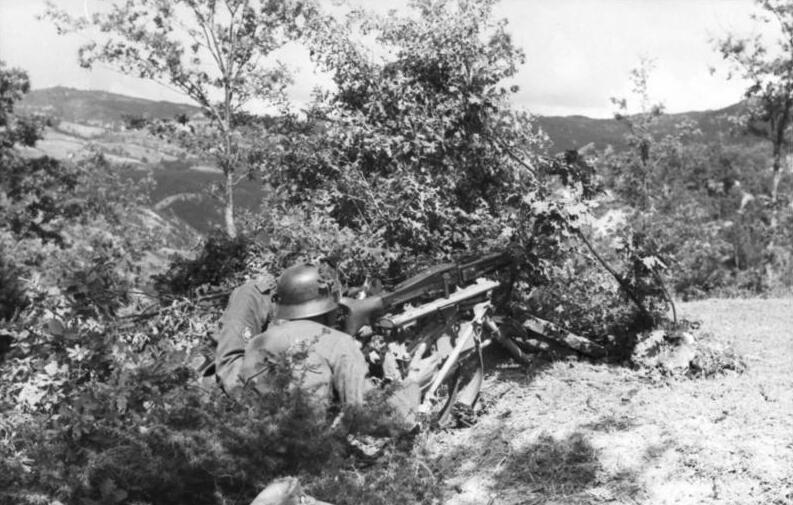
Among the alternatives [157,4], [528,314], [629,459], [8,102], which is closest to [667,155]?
[157,4]

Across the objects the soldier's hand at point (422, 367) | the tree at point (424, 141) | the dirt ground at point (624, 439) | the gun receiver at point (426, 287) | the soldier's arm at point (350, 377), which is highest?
the tree at point (424, 141)

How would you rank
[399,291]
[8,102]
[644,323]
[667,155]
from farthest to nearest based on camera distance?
[667,155]
[8,102]
[644,323]
[399,291]

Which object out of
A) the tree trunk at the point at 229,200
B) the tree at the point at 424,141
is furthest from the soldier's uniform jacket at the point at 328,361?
the tree trunk at the point at 229,200

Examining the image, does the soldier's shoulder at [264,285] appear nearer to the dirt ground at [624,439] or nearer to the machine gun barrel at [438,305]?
the machine gun barrel at [438,305]

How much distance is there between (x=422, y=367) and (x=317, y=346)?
1.53 m

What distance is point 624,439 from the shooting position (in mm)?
5125

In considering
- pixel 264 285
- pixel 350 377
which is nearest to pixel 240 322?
pixel 264 285

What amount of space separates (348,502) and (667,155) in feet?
135

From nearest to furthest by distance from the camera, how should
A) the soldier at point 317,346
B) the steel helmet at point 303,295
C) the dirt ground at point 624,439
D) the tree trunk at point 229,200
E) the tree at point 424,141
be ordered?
1. the soldier at point 317,346
2. the dirt ground at point 624,439
3. the steel helmet at point 303,295
4. the tree at point 424,141
5. the tree trunk at point 229,200

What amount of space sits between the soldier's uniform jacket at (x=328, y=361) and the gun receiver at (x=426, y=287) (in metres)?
0.75

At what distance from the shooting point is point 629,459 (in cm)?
483

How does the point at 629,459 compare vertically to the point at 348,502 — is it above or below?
below

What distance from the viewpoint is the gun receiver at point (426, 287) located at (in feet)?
17.5

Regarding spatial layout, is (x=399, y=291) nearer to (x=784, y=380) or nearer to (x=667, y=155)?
(x=784, y=380)
